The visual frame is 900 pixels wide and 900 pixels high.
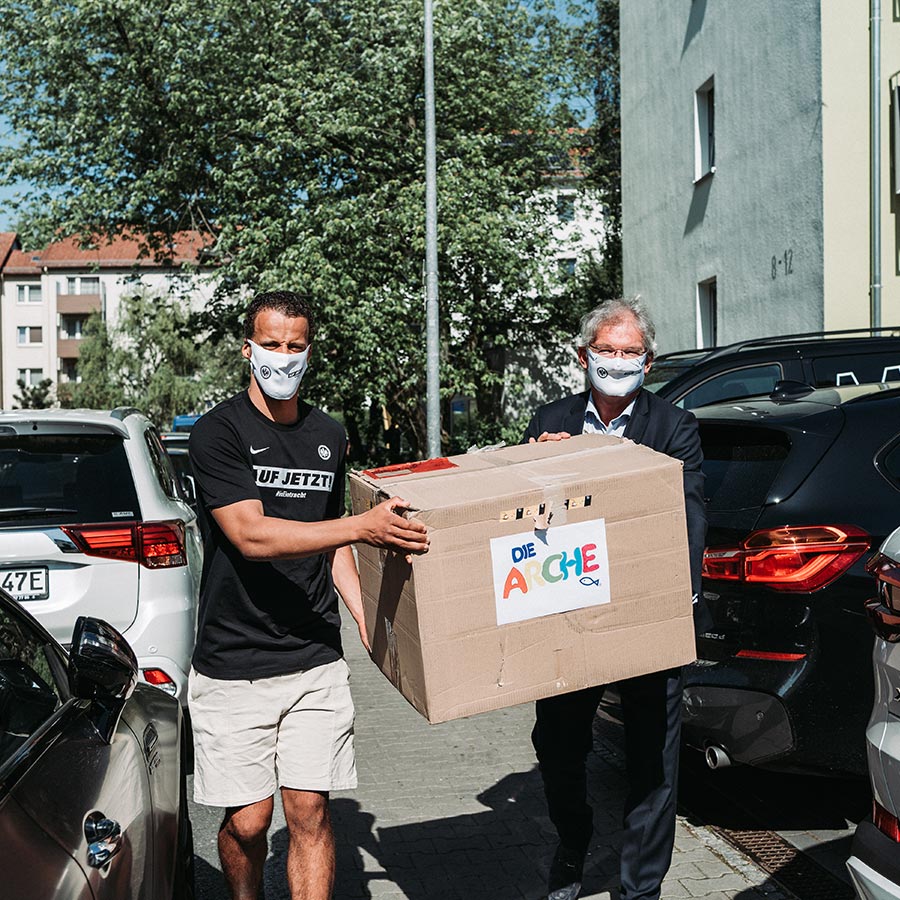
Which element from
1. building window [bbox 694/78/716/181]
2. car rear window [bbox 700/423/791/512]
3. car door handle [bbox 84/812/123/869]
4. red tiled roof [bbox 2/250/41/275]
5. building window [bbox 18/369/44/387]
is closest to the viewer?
car door handle [bbox 84/812/123/869]

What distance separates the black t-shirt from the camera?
11.1 feet

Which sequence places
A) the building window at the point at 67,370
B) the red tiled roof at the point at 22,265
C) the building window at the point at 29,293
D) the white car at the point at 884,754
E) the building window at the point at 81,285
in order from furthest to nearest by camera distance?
the building window at the point at 81,285
the building window at the point at 29,293
the building window at the point at 67,370
the red tiled roof at the point at 22,265
the white car at the point at 884,754

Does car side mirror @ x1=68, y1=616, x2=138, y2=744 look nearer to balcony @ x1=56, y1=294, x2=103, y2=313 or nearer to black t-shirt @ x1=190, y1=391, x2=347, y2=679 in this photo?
black t-shirt @ x1=190, y1=391, x2=347, y2=679

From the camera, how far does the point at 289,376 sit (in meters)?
3.43

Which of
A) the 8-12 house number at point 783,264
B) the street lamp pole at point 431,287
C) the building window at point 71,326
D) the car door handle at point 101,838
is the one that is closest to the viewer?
the car door handle at point 101,838

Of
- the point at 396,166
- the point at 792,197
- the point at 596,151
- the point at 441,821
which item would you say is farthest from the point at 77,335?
the point at 441,821

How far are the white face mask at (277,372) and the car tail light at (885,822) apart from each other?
1891 mm

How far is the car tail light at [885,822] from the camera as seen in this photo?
8.50 feet

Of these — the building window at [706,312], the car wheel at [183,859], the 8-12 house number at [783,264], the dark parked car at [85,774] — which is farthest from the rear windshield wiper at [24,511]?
the building window at [706,312]

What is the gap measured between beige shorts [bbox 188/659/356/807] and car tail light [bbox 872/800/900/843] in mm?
1531

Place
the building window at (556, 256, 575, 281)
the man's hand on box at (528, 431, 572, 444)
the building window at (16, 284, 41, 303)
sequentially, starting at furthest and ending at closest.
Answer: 1. the building window at (16, 284, 41, 303)
2. the building window at (556, 256, 575, 281)
3. the man's hand on box at (528, 431, 572, 444)

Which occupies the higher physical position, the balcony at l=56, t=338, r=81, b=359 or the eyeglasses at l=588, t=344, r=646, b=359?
the balcony at l=56, t=338, r=81, b=359

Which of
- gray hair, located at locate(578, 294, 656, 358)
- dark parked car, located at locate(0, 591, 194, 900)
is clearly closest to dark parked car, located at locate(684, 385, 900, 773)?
gray hair, located at locate(578, 294, 656, 358)

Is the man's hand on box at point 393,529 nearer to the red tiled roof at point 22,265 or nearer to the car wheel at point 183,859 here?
the car wheel at point 183,859
